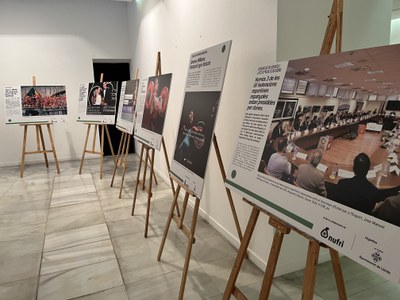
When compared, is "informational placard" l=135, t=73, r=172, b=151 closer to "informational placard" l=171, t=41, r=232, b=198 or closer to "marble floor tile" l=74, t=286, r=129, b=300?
"informational placard" l=171, t=41, r=232, b=198

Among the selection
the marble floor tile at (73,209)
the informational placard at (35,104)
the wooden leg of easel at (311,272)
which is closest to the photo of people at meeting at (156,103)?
the marble floor tile at (73,209)

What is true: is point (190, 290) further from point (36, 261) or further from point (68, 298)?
point (36, 261)

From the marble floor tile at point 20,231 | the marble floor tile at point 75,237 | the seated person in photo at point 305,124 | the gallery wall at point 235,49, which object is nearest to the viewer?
the seated person in photo at point 305,124

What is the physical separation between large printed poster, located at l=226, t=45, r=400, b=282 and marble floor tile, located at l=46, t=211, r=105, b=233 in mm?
2400

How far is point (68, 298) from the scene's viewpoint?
2139 mm

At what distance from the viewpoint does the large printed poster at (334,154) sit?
98 cm

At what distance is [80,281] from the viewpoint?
2.32 metres

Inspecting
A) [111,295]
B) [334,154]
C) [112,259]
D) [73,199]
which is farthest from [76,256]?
[334,154]

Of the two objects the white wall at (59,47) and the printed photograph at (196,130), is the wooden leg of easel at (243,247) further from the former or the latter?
the white wall at (59,47)

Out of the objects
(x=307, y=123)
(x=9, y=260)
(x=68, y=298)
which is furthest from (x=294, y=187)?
(x=9, y=260)

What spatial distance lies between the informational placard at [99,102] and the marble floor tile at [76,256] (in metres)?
2.47

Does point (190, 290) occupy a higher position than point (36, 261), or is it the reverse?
point (190, 290)

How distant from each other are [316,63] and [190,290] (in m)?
1.81

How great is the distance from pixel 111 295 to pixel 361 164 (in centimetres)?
196
